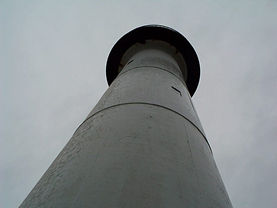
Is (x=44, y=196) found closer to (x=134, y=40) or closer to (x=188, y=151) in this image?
(x=188, y=151)

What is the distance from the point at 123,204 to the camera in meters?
1.54

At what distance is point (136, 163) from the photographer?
1.91 m

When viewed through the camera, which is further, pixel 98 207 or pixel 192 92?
pixel 192 92

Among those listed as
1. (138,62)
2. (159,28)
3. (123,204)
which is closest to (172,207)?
(123,204)

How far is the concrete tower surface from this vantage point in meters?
1.66

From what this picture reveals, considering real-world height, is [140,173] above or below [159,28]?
below

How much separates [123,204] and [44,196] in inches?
26.4

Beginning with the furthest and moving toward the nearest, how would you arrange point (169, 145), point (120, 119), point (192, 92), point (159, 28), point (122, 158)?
point (192, 92)
point (159, 28)
point (120, 119)
point (169, 145)
point (122, 158)

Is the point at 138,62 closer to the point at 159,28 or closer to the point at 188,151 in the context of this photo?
the point at 159,28

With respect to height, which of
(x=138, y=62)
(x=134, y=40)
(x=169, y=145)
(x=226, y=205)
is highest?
(x=134, y=40)

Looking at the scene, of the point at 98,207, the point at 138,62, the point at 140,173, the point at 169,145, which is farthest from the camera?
the point at 138,62

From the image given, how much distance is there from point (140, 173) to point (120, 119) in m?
0.90

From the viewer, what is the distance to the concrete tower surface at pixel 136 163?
1.66 metres

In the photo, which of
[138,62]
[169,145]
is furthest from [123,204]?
[138,62]
